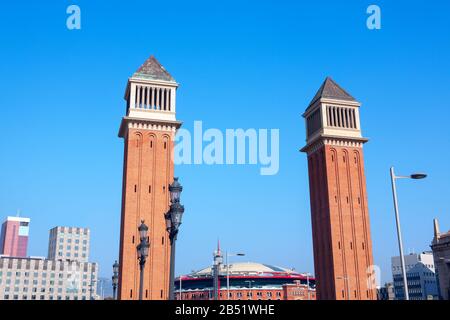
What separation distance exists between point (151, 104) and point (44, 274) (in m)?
89.4

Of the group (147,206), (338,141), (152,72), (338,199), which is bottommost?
(147,206)

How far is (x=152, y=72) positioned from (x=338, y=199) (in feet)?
94.8

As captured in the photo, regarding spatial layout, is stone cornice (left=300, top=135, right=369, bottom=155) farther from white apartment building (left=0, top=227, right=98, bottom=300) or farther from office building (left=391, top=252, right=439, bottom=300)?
office building (left=391, top=252, right=439, bottom=300)

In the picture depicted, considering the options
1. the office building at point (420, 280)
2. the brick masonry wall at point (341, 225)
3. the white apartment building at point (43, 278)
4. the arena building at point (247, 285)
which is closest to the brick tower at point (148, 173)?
the brick masonry wall at point (341, 225)

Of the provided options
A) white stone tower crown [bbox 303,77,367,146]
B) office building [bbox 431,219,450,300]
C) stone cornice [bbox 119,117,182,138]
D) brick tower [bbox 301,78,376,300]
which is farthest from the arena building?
stone cornice [bbox 119,117,182,138]

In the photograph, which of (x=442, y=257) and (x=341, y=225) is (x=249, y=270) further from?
(x=341, y=225)

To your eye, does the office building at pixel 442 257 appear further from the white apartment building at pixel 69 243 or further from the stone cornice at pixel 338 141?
the white apartment building at pixel 69 243

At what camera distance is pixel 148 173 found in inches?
2215

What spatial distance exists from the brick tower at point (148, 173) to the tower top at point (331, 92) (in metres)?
21.3

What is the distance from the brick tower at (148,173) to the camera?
171 feet

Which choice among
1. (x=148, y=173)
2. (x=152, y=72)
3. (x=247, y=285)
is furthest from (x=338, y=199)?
(x=247, y=285)

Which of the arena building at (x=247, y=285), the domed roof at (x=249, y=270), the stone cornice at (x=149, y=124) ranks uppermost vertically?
the stone cornice at (x=149, y=124)

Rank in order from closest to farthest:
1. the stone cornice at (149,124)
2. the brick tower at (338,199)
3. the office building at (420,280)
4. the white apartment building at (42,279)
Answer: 1. the stone cornice at (149,124)
2. the brick tower at (338,199)
3. the white apartment building at (42,279)
4. the office building at (420,280)
